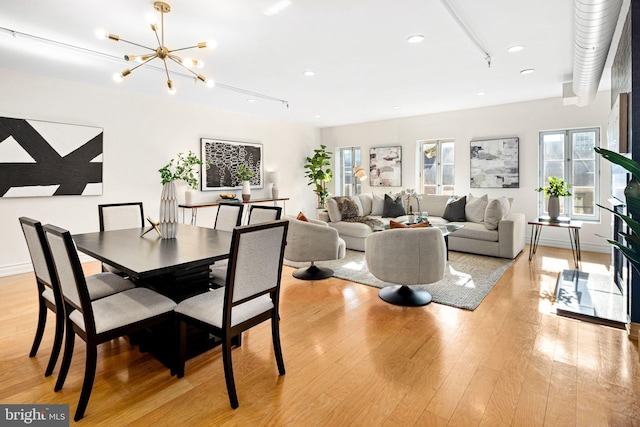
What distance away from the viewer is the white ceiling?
269 centimetres

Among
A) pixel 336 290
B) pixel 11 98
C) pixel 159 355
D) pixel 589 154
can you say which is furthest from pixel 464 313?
pixel 11 98

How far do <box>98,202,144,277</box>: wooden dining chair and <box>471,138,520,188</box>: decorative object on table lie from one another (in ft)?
18.4

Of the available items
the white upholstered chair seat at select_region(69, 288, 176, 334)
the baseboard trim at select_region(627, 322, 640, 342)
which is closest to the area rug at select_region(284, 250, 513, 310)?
the baseboard trim at select_region(627, 322, 640, 342)

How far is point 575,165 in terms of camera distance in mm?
5629

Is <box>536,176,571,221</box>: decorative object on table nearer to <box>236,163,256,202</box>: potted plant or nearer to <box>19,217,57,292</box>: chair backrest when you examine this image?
<box>236,163,256,202</box>: potted plant

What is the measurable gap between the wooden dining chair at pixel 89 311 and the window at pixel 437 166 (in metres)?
6.08

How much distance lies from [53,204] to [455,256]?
18.5 feet

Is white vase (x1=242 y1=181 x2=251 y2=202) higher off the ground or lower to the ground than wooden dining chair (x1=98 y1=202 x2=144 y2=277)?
higher

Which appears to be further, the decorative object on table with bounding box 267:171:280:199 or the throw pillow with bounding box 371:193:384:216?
the decorative object on table with bounding box 267:171:280:199

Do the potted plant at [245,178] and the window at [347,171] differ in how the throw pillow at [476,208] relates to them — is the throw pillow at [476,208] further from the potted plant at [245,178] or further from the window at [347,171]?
the potted plant at [245,178]

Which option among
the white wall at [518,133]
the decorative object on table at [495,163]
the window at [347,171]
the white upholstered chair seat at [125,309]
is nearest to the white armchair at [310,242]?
the white upholstered chair seat at [125,309]

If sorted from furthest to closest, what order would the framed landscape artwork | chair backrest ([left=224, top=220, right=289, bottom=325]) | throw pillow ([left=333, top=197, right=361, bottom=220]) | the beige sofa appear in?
the framed landscape artwork < throw pillow ([left=333, top=197, right=361, bottom=220]) < the beige sofa < chair backrest ([left=224, top=220, right=289, bottom=325])

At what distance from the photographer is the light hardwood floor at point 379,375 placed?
1.78m

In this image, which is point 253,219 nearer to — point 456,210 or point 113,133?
point 113,133
